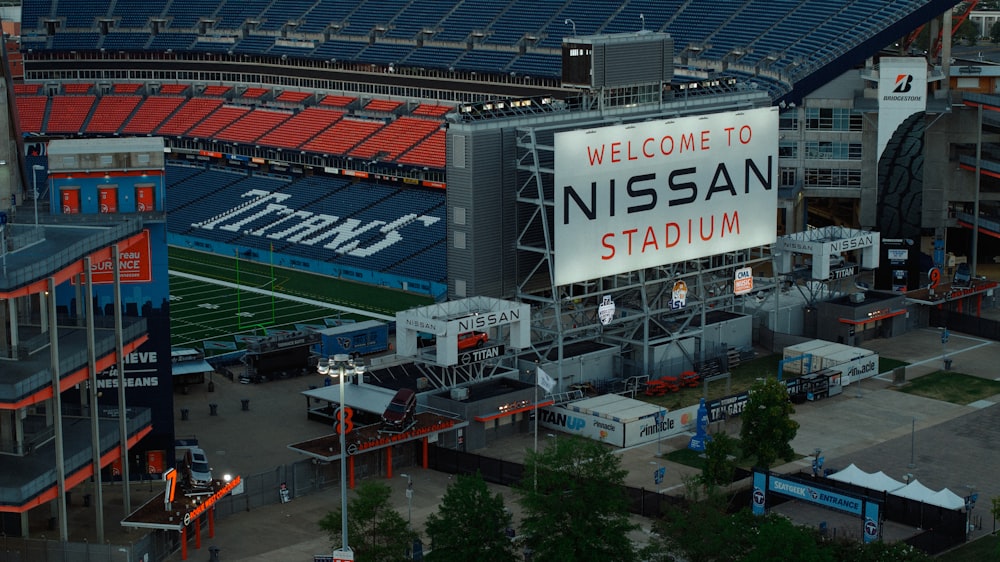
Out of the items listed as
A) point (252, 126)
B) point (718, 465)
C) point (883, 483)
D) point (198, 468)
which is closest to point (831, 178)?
point (883, 483)

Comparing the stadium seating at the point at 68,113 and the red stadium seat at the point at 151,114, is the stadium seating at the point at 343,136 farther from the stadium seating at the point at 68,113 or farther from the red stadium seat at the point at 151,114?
the stadium seating at the point at 68,113

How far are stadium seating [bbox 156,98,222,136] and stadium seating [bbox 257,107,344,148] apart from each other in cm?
974

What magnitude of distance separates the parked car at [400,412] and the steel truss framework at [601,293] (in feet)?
33.1

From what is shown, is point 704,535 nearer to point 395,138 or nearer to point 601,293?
point 601,293

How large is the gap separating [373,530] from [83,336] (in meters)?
14.3

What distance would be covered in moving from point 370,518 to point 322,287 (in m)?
53.0

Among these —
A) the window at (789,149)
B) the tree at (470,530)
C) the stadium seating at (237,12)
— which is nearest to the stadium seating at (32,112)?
the stadium seating at (237,12)

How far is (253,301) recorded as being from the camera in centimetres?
10306

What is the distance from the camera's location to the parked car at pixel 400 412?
225ft

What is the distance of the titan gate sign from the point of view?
59.5 metres

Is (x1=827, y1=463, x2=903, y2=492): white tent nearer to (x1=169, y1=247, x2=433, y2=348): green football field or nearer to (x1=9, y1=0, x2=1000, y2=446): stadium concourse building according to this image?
(x1=9, y1=0, x2=1000, y2=446): stadium concourse building

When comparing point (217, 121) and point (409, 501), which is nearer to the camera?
point (409, 501)

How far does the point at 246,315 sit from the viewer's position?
9894 cm

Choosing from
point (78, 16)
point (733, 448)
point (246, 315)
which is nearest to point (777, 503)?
point (733, 448)
